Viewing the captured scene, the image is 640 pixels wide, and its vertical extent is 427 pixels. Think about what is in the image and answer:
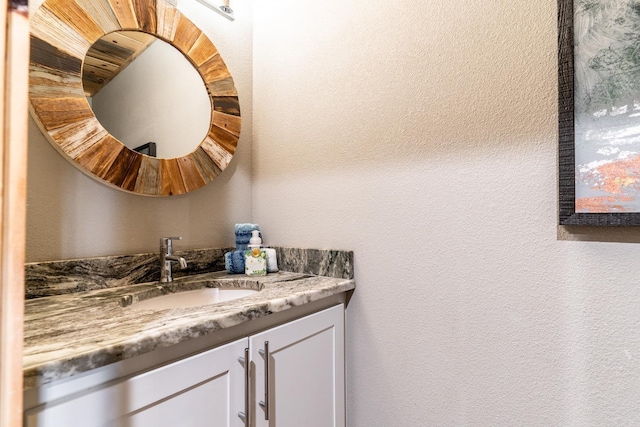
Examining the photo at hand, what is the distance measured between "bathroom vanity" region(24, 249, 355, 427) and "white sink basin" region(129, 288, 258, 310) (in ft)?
0.06

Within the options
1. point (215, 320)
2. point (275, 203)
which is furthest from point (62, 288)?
point (275, 203)

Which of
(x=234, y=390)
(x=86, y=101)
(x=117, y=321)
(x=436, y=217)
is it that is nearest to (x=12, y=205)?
(x=117, y=321)

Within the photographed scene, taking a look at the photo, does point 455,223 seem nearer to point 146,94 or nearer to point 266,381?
point 266,381

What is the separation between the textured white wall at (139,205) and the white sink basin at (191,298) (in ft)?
0.66

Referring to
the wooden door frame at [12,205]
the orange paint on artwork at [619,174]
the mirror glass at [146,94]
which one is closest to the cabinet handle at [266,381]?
the wooden door frame at [12,205]

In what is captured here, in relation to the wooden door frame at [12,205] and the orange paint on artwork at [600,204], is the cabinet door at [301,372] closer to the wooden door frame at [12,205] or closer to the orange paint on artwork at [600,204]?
the wooden door frame at [12,205]

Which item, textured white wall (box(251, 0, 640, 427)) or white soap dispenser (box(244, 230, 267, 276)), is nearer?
textured white wall (box(251, 0, 640, 427))

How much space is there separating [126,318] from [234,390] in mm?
291

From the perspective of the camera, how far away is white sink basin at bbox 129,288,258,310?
3.39ft

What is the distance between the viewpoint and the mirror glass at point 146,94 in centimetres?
103

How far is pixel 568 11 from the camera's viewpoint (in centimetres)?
81

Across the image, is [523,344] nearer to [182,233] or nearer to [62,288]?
[182,233]

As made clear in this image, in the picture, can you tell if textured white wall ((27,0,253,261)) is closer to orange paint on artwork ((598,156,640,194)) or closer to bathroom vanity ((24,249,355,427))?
bathroom vanity ((24,249,355,427))

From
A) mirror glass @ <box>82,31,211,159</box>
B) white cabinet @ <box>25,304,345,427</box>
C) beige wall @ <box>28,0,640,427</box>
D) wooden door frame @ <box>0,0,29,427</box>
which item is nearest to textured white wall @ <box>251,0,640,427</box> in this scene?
beige wall @ <box>28,0,640,427</box>
